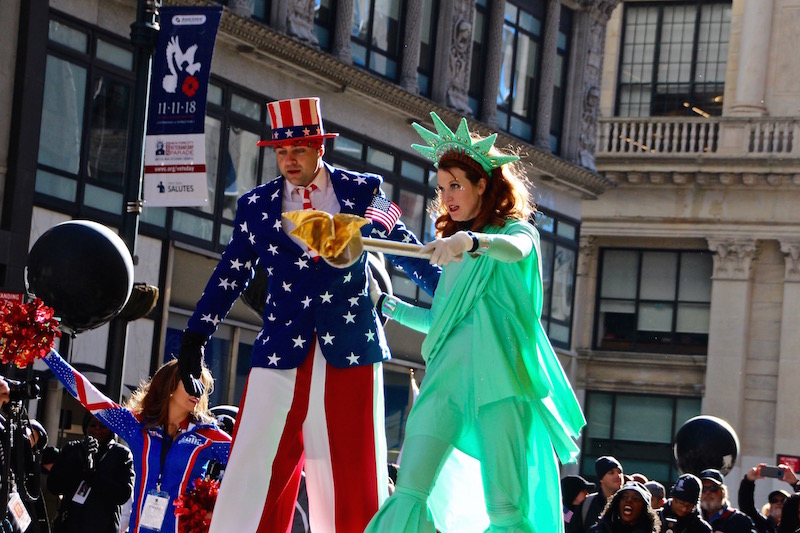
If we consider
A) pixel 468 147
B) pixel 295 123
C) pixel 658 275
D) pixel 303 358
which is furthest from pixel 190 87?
pixel 658 275

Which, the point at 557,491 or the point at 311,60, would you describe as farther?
the point at 311,60

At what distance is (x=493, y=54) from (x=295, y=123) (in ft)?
77.5

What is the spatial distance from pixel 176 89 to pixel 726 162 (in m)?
26.0

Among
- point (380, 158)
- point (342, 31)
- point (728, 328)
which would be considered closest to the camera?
point (342, 31)

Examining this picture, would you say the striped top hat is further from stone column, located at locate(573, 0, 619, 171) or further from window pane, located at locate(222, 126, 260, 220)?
stone column, located at locate(573, 0, 619, 171)

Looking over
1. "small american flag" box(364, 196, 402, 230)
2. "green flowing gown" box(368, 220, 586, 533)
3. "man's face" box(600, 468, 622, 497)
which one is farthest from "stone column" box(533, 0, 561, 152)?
"green flowing gown" box(368, 220, 586, 533)

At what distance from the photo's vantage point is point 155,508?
7.30 m

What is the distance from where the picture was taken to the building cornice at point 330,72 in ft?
72.9

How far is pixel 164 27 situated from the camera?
44.5 ft

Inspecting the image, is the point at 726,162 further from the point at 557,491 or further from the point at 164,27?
the point at 557,491

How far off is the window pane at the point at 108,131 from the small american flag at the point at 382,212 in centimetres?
1391

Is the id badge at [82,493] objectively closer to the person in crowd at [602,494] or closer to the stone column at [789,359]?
the person in crowd at [602,494]

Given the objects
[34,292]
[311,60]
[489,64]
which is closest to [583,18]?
[489,64]

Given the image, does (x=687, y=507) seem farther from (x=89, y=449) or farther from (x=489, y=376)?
(x=489, y=376)
